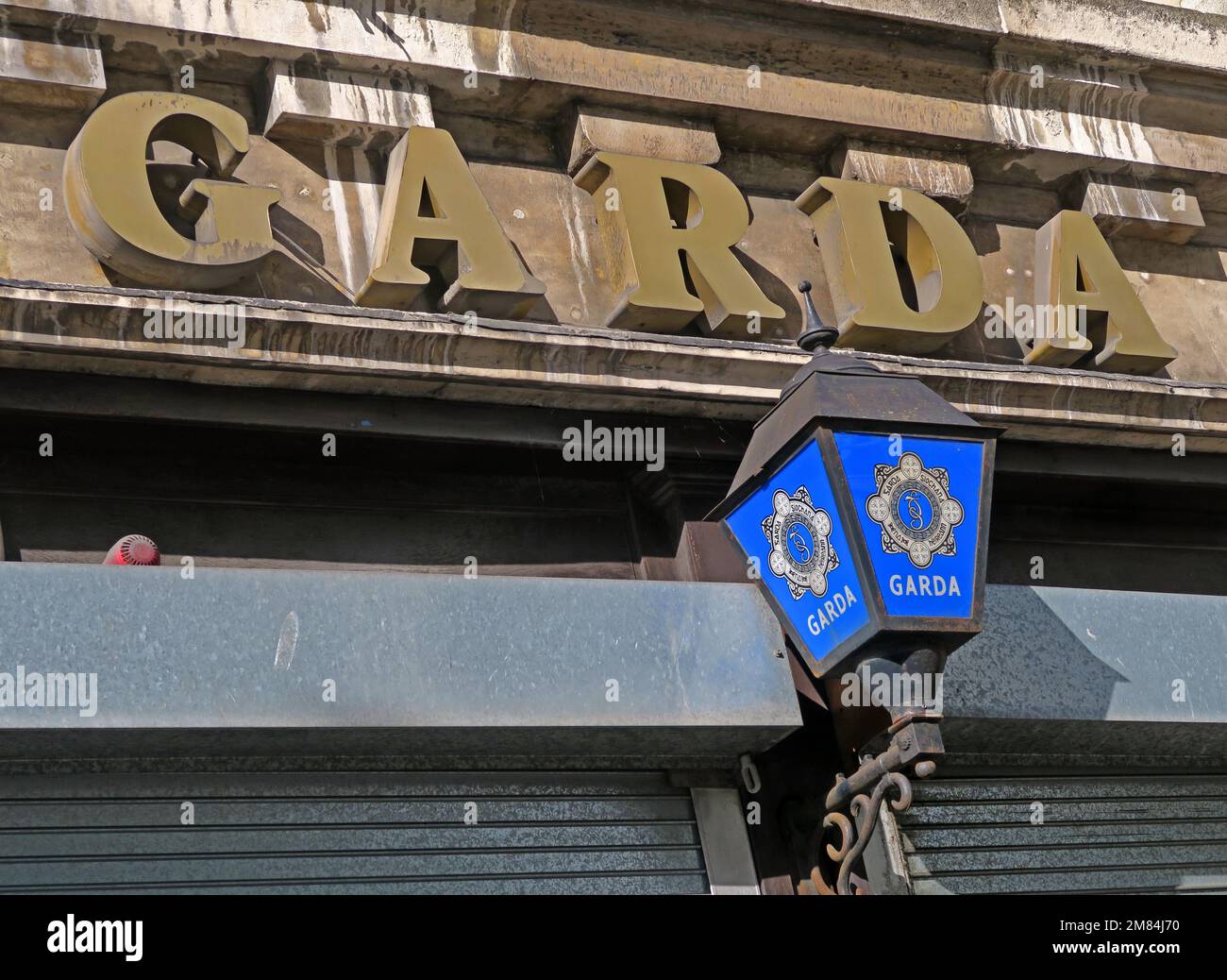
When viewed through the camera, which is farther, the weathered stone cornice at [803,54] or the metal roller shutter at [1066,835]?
the weathered stone cornice at [803,54]

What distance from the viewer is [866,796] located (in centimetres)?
578

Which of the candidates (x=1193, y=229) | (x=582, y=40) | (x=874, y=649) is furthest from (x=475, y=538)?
(x=1193, y=229)

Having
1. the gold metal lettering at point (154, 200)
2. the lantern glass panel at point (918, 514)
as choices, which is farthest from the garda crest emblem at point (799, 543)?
the gold metal lettering at point (154, 200)

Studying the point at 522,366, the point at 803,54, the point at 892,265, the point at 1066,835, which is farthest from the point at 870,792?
the point at 803,54

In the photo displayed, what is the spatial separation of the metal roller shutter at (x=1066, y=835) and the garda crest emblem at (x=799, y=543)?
1.17m

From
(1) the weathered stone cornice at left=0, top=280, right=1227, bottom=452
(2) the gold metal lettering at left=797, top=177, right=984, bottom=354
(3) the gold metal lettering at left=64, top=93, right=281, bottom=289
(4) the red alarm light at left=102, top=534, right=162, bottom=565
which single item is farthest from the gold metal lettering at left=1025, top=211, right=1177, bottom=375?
(4) the red alarm light at left=102, top=534, right=162, bottom=565

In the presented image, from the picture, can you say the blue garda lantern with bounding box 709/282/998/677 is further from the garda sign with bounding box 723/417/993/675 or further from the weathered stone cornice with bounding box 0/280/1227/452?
the weathered stone cornice with bounding box 0/280/1227/452

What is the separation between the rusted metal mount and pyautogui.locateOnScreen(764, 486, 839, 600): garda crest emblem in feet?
1.71

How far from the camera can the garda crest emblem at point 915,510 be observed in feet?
18.1

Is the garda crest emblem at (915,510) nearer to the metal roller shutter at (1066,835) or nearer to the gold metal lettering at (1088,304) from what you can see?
the metal roller shutter at (1066,835)

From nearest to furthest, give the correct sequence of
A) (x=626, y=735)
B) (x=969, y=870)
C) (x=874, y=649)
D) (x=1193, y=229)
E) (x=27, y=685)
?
1. (x=27, y=685)
2. (x=874, y=649)
3. (x=626, y=735)
4. (x=969, y=870)
5. (x=1193, y=229)
